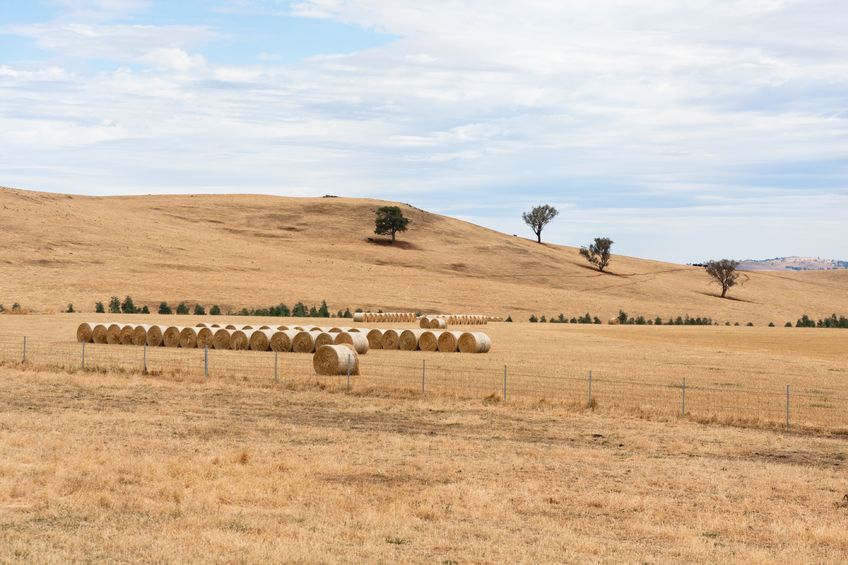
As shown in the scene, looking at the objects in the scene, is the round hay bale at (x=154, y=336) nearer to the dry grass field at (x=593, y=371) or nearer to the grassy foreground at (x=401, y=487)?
the dry grass field at (x=593, y=371)

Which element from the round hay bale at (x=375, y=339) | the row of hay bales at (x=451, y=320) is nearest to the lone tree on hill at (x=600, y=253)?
the row of hay bales at (x=451, y=320)

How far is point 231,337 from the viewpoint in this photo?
44656 mm

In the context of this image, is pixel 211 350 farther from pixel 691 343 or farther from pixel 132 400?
pixel 691 343

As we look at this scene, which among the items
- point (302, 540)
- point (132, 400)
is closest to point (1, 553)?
point (302, 540)

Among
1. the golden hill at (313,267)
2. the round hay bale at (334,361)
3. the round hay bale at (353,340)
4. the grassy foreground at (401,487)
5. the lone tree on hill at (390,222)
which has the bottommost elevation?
the grassy foreground at (401,487)

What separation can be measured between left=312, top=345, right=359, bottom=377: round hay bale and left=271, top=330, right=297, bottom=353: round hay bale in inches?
343

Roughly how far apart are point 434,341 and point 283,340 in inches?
290

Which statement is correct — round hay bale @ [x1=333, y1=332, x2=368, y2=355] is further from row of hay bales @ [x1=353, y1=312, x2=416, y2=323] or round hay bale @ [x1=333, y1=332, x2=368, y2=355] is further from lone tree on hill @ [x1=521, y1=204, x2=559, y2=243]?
lone tree on hill @ [x1=521, y1=204, x2=559, y2=243]

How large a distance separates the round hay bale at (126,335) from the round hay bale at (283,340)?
812 centimetres

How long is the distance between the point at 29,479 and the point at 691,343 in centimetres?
5019

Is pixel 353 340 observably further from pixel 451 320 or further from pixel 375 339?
pixel 451 320

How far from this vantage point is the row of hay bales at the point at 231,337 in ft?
140

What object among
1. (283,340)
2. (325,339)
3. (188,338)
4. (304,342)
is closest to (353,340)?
(325,339)

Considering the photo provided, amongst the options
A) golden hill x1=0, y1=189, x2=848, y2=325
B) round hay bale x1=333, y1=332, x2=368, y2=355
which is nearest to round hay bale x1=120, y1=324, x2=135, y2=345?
round hay bale x1=333, y1=332, x2=368, y2=355
